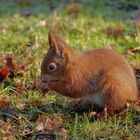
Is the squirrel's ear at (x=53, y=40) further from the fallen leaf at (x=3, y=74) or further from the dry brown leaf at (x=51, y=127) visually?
the fallen leaf at (x=3, y=74)

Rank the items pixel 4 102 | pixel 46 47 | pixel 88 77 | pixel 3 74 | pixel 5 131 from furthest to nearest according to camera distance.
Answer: pixel 46 47 → pixel 3 74 → pixel 4 102 → pixel 88 77 → pixel 5 131

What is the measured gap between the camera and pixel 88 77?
4473mm

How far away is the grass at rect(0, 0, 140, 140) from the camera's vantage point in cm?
435

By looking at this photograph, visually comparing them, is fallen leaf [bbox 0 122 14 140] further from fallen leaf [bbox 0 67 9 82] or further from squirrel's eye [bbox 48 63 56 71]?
fallen leaf [bbox 0 67 9 82]

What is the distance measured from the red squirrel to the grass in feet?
0.48

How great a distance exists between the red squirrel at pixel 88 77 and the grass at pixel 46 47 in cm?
15

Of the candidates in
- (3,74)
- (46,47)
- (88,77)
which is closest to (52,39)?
(88,77)

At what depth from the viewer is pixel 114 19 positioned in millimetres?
8617

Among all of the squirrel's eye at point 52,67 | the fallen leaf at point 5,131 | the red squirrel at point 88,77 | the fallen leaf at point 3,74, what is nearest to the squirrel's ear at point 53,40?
the red squirrel at point 88,77

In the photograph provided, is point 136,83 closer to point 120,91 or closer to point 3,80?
point 120,91

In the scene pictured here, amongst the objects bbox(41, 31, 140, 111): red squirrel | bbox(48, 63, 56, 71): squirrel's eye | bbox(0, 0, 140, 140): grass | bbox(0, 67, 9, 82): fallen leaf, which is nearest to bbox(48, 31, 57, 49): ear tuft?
bbox(41, 31, 140, 111): red squirrel

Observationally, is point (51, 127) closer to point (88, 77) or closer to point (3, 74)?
point (88, 77)

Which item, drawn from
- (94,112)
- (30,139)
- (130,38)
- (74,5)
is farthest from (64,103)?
(74,5)

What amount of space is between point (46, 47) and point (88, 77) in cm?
233
